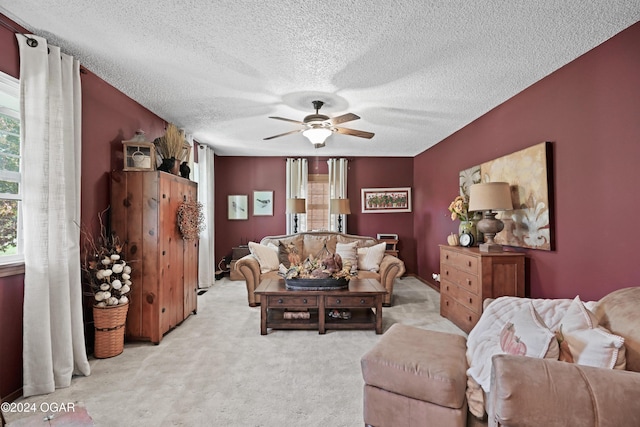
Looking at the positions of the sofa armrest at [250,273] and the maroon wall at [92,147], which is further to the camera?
the sofa armrest at [250,273]

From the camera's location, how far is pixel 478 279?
3195mm

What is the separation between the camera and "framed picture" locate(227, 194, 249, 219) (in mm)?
6875

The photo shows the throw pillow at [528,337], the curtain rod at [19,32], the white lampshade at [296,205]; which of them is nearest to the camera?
the throw pillow at [528,337]

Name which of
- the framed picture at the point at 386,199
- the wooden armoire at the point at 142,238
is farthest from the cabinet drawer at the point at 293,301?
the framed picture at the point at 386,199

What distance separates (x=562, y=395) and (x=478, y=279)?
213 cm

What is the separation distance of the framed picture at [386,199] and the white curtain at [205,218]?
314cm

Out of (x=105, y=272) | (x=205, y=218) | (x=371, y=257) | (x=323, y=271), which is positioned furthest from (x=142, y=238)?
(x=371, y=257)

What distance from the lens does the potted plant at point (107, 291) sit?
2816mm

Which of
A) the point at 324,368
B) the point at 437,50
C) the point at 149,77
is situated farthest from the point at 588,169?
the point at 149,77

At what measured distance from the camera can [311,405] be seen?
216cm

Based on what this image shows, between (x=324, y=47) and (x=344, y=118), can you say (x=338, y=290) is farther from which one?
(x=324, y=47)

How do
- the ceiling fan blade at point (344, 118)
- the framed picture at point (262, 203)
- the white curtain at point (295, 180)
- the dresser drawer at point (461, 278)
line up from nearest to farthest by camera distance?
the ceiling fan blade at point (344, 118), the dresser drawer at point (461, 278), the white curtain at point (295, 180), the framed picture at point (262, 203)

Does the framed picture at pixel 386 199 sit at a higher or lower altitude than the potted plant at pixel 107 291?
higher

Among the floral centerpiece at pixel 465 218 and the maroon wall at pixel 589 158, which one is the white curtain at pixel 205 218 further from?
the maroon wall at pixel 589 158
